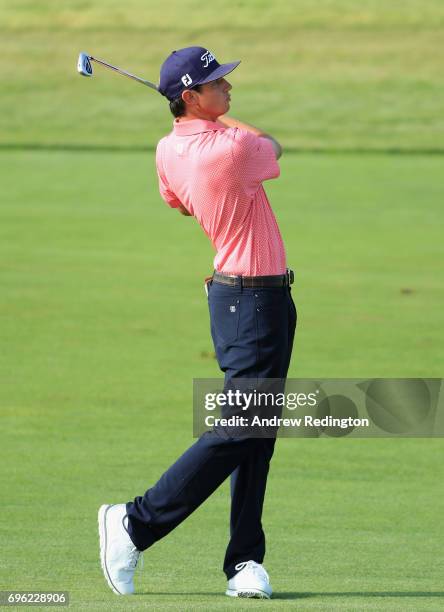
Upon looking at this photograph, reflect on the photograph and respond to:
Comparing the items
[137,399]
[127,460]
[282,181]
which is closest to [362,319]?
[137,399]

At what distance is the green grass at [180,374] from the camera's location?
5.30 metres

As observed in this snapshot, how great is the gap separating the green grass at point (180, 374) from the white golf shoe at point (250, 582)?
3.4 inches

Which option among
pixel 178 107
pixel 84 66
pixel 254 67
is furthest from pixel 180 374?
pixel 254 67

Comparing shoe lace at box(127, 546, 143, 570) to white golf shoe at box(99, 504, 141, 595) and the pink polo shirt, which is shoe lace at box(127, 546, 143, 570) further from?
the pink polo shirt

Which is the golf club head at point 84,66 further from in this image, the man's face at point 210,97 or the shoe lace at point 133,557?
the shoe lace at point 133,557

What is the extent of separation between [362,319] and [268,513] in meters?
5.11

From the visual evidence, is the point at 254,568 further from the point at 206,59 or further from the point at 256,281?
the point at 206,59

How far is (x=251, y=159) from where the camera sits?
495 cm

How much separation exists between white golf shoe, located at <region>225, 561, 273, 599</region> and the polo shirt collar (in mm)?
1427

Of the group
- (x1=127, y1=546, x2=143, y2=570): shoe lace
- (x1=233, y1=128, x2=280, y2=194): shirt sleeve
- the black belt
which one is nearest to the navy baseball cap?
(x1=233, y1=128, x2=280, y2=194): shirt sleeve

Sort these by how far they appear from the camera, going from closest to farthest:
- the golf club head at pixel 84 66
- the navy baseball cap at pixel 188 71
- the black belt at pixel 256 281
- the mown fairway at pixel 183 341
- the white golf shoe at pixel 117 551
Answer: the white golf shoe at pixel 117 551
the black belt at pixel 256 281
the navy baseball cap at pixel 188 71
the mown fairway at pixel 183 341
the golf club head at pixel 84 66

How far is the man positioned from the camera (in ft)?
16.2

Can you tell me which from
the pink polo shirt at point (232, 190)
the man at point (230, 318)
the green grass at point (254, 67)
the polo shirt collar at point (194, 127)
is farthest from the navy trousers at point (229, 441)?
the green grass at point (254, 67)

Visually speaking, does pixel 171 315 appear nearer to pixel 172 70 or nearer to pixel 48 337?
pixel 48 337
